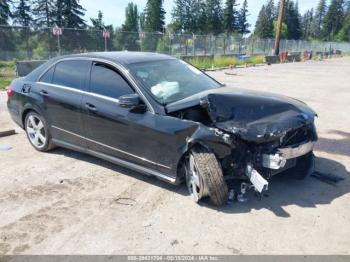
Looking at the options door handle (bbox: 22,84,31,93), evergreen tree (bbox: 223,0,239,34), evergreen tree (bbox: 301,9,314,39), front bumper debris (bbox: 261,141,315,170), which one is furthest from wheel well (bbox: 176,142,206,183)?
evergreen tree (bbox: 301,9,314,39)

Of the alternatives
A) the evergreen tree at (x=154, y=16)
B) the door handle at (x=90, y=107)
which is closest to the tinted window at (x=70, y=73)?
the door handle at (x=90, y=107)

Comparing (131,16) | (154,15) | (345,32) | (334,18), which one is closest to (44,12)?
(154,15)

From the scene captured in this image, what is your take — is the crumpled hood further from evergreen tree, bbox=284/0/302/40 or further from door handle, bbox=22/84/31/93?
evergreen tree, bbox=284/0/302/40

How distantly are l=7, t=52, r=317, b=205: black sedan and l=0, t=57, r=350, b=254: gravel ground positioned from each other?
26 cm

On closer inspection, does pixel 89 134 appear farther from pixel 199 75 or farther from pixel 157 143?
pixel 199 75

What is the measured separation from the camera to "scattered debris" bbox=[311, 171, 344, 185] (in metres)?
4.65

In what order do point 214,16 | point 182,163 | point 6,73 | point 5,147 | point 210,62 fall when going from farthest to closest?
1. point 214,16
2. point 210,62
3. point 6,73
4. point 5,147
5. point 182,163

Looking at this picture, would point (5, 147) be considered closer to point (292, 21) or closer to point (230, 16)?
point (230, 16)

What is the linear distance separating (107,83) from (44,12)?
208 ft

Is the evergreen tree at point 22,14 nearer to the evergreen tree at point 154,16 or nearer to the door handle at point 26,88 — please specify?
the evergreen tree at point 154,16

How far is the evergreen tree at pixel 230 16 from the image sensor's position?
316ft

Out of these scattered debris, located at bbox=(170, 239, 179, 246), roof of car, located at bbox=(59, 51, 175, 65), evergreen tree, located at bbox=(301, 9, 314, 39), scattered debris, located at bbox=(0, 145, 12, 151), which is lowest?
scattered debris, located at bbox=(170, 239, 179, 246)

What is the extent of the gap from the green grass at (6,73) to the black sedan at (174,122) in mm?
9176

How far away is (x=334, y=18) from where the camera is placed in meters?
117
